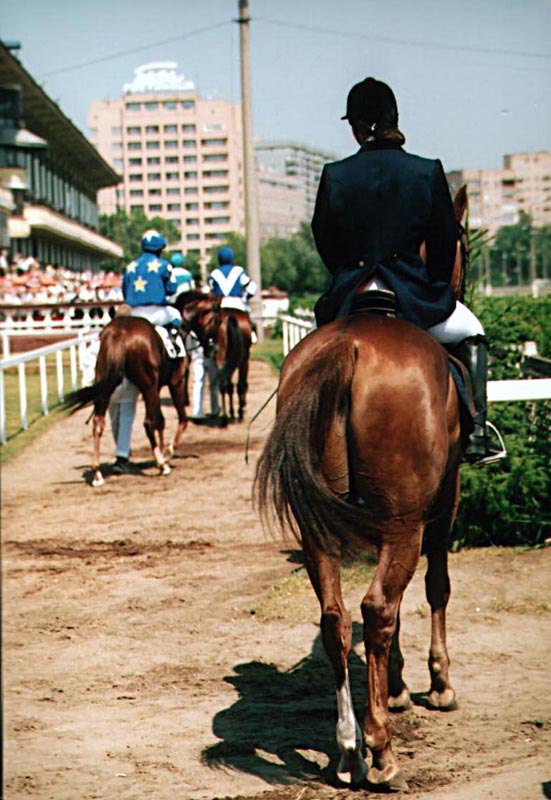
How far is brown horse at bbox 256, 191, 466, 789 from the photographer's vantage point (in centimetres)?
413

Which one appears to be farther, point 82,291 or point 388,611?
point 82,291

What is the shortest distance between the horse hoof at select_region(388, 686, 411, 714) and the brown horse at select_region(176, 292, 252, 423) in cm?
1102

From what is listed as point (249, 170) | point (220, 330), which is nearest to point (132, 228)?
point (249, 170)

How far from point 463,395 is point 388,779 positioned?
1.46 meters

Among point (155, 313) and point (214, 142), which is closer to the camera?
point (155, 313)

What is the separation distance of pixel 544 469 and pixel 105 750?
4087mm

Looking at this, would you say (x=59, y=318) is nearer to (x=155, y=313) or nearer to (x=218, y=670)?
(x=155, y=313)

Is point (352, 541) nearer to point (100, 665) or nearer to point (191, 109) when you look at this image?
point (100, 665)

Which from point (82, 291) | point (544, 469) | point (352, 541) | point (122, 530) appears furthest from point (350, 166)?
point (82, 291)

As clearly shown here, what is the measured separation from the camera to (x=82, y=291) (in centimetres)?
3061

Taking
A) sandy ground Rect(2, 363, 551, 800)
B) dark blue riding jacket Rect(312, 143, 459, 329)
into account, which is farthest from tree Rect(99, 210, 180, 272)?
dark blue riding jacket Rect(312, 143, 459, 329)

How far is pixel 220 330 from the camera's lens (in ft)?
54.0

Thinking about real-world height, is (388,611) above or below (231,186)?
below

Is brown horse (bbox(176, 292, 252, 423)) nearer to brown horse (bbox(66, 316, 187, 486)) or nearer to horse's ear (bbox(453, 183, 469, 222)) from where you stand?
brown horse (bbox(66, 316, 187, 486))
